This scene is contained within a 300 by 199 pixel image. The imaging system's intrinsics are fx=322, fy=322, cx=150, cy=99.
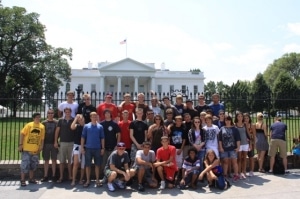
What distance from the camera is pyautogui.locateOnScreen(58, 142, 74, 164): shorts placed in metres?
8.12

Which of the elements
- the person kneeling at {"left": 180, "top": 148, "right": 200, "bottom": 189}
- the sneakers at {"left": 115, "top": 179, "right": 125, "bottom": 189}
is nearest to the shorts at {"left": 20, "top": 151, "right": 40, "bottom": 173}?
the sneakers at {"left": 115, "top": 179, "right": 125, "bottom": 189}

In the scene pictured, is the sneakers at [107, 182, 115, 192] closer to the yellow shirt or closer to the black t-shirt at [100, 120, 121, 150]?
the black t-shirt at [100, 120, 121, 150]

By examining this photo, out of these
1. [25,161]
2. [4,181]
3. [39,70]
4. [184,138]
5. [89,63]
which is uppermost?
[89,63]

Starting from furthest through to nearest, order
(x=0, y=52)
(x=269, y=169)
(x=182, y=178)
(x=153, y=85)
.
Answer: (x=153, y=85)
(x=0, y=52)
(x=269, y=169)
(x=182, y=178)

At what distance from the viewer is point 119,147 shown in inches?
297

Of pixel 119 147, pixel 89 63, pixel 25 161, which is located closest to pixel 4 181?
pixel 25 161

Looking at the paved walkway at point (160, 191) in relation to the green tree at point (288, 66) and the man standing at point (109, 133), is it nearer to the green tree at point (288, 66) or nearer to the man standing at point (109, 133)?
the man standing at point (109, 133)

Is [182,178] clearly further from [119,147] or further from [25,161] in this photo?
[25,161]

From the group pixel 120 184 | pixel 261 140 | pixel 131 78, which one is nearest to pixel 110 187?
pixel 120 184

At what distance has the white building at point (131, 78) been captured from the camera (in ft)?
208

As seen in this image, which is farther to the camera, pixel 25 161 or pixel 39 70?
pixel 39 70

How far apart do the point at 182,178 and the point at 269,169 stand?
3097mm

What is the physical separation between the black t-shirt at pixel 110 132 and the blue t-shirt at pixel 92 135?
0.20 m

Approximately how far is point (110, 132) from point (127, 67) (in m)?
56.0
